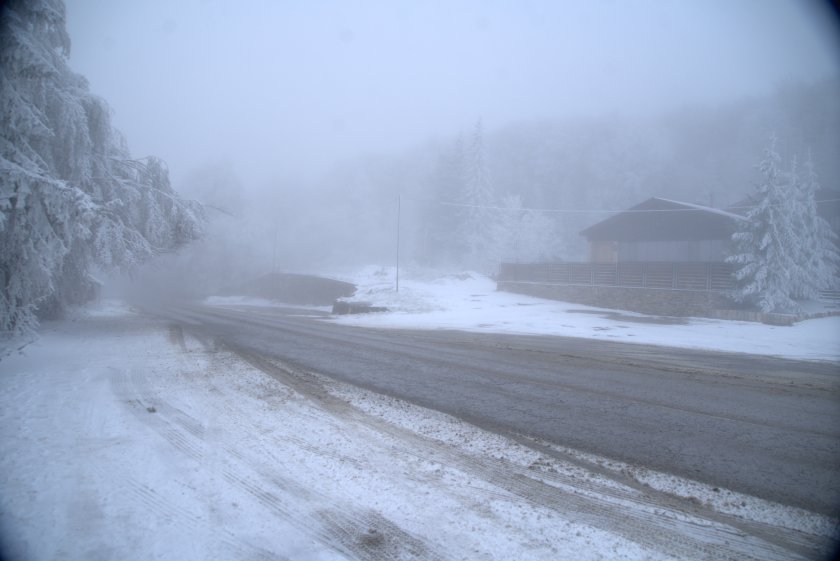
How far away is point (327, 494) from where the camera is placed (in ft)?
12.9

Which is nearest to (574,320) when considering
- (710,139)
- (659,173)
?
(659,173)

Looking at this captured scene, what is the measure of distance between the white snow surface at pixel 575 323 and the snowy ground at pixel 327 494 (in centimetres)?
1062

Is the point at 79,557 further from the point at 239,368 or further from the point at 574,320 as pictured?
the point at 574,320

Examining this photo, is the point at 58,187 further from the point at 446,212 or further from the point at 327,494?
the point at 446,212

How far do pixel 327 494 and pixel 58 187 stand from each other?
7965mm

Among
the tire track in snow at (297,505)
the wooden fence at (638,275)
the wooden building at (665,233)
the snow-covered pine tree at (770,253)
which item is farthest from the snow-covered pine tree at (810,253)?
the tire track in snow at (297,505)

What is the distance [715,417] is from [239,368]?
798 centimetres

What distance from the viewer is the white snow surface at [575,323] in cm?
1395

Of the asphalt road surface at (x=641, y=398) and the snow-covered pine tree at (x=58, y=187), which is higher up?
the snow-covered pine tree at (x=58, y=187)

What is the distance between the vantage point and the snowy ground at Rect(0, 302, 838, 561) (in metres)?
3.25

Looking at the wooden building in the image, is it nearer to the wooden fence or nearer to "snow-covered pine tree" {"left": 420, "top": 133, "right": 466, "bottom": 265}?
the wooden fence

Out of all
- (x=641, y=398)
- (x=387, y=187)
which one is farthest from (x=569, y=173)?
(x=641, y=398)

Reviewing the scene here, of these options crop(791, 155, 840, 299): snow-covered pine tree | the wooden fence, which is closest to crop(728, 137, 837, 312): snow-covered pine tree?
crop(791, 155, 840, 299): snow-covered pine tree

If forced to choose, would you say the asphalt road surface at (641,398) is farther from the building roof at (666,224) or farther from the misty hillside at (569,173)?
the misty hillside at (569,173)
